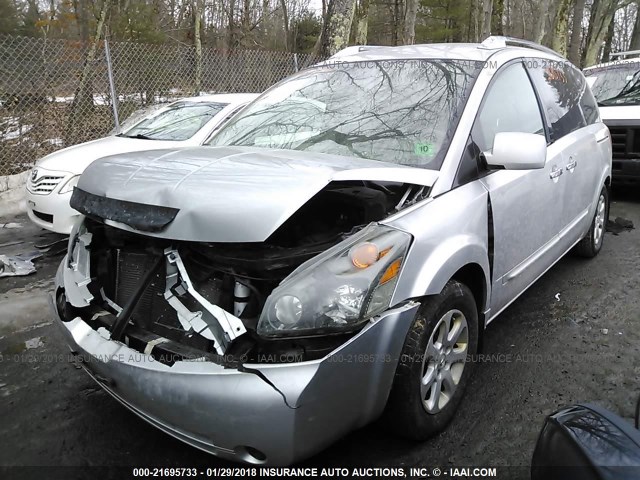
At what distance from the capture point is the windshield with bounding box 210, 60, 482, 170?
274 centimetres

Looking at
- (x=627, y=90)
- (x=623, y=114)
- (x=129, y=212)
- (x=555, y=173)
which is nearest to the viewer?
(x=129, y=212)

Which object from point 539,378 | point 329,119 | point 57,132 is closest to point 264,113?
point 329,119

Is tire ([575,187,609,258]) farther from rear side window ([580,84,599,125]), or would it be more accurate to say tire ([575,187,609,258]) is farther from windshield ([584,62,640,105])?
windshield ([584,62,640,105])

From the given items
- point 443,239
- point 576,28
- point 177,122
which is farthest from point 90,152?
point 576,28

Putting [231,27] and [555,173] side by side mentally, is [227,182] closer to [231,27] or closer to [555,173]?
[555,173]

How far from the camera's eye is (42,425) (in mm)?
2586

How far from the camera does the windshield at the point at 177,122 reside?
257 inches

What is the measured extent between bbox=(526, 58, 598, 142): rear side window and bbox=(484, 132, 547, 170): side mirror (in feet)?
3.39

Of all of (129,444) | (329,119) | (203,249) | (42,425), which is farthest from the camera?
(329,119)

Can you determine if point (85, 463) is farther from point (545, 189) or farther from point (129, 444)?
point (545, 189)

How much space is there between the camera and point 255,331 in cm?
197

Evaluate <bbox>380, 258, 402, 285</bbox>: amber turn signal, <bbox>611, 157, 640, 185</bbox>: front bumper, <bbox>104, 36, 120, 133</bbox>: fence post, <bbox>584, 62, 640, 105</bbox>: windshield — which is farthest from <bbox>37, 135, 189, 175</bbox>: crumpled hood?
<bbox>584, 62, 640, 105</bbox>: windshield

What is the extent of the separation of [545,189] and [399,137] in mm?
1133

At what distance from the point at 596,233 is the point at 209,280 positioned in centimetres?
392
